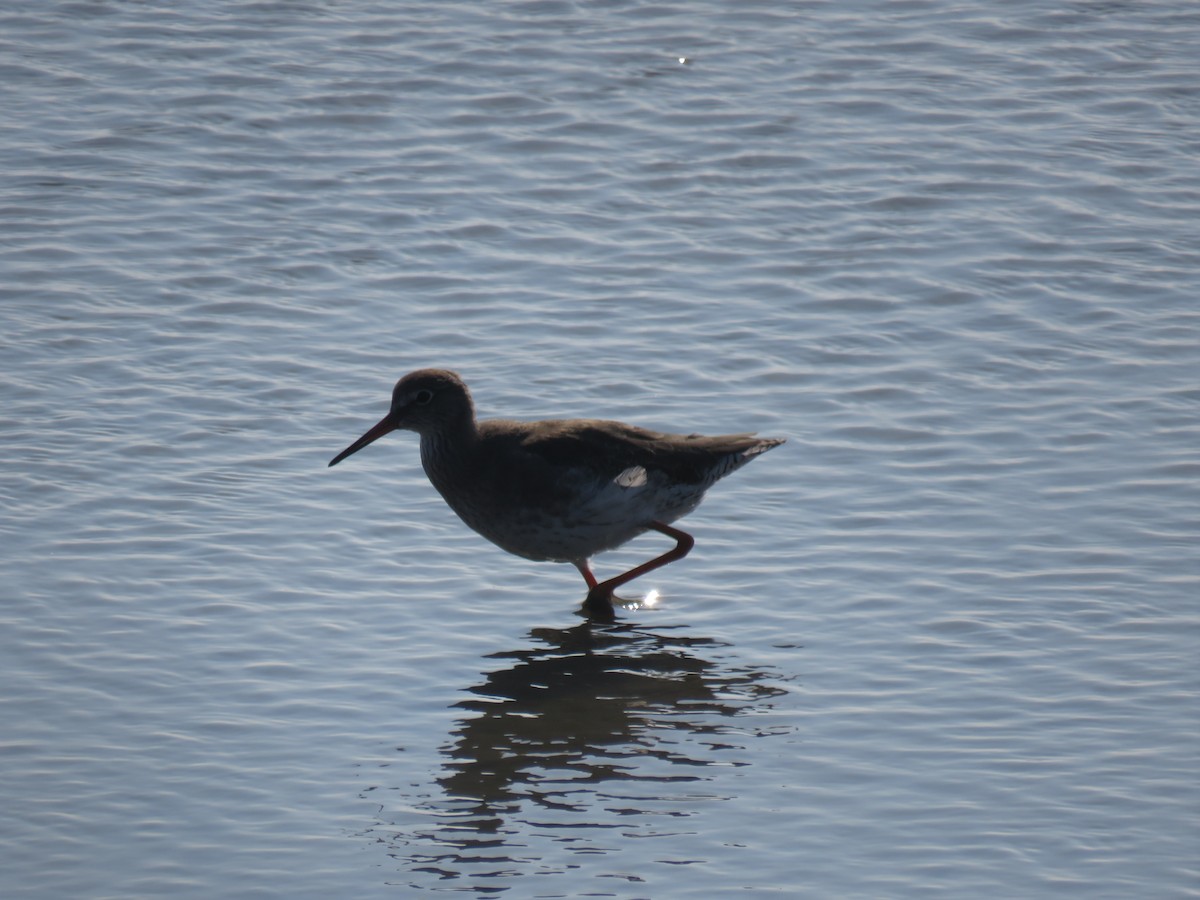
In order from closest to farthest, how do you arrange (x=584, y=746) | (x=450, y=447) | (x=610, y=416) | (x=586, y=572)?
(x=584, y=746) → (x=450, y=447) → (x=586, y=572) → (x=610, y=416)

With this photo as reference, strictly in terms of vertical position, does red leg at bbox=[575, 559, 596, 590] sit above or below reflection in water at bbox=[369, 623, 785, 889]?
above

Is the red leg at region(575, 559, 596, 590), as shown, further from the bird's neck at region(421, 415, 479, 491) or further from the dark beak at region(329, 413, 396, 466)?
the dark beak at region(329, 413, 396, 466)

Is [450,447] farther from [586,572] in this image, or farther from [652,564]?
[652,564]

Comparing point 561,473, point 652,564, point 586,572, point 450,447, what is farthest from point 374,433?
point 652,564

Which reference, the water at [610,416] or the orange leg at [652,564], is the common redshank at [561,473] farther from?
the water at [610,416]

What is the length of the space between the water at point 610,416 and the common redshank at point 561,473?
0.40 m

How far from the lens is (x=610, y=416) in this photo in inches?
447

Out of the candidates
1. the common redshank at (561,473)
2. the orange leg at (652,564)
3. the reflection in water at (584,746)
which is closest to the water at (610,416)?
the reflection in water at (584,746)

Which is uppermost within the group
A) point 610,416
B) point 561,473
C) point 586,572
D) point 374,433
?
point 374,433

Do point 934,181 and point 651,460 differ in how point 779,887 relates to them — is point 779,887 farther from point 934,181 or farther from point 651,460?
point 934,181

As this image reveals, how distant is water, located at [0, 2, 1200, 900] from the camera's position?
7297 millimetres

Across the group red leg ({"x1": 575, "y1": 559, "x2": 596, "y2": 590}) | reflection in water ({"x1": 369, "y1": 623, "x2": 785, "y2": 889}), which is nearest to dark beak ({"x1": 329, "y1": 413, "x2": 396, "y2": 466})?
red leg ({"x1": 575, "y1": 559, "x2": 596, "y2": 590})

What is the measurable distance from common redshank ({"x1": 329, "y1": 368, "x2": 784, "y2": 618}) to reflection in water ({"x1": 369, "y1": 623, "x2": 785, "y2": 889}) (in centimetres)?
62

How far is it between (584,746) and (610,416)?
12.2ft
